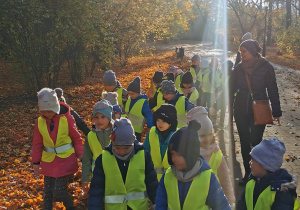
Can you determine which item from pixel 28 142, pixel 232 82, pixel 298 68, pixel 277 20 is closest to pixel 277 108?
pixel 232 82

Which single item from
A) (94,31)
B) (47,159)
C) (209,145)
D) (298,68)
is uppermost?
(94,31)

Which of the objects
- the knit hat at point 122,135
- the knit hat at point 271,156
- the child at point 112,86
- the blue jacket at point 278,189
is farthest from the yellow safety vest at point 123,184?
the child at point 112,86

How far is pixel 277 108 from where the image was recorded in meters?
5.70

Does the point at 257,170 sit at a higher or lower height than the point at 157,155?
higher

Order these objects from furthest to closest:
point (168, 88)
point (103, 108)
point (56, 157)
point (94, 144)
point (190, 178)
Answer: point (168, 88), point (56, 157), point (94, 144), point (103, 108), point (190, 178)

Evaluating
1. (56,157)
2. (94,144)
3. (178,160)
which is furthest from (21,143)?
(178,160)

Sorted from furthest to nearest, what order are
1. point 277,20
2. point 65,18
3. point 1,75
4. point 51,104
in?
point 277,20, point 1,75, point 65,18, point 51,104

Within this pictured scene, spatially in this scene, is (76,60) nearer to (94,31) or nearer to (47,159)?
(94,31)

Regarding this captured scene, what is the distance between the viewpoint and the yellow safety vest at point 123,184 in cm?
336

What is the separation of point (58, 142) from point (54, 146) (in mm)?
78

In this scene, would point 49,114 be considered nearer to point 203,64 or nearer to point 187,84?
point 187,84

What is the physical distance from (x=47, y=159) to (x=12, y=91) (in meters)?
12.6

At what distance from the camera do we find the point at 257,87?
19.0 ft

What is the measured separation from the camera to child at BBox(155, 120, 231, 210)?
9.29ft
